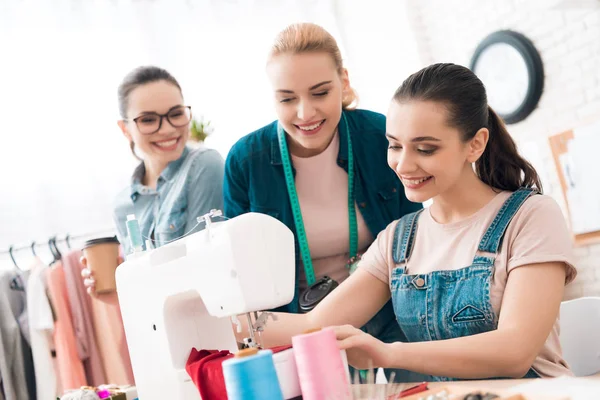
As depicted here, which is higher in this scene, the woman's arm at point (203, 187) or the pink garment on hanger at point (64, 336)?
the woman's arm at point (203, 187)

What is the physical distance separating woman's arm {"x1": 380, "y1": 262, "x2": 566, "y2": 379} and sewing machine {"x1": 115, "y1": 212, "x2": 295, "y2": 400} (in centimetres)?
30

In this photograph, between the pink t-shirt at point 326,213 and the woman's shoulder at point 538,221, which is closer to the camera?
the woman's shoulder at point 538,221

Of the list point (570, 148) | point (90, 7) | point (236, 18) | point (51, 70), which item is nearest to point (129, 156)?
point (51, 70)

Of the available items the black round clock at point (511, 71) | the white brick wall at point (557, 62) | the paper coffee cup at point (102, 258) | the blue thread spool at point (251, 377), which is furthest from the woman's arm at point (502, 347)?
the black round clock at point (511, 71)

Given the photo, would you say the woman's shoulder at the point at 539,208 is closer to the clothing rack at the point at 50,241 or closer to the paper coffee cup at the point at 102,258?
the paper coffee cup at the point at 102,258

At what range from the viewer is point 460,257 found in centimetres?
160

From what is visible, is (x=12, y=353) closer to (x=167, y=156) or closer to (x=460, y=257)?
(x=167, y=156)

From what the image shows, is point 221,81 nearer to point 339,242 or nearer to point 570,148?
point 570,148

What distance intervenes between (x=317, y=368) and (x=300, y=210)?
0.96m

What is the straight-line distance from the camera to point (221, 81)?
4215 mm

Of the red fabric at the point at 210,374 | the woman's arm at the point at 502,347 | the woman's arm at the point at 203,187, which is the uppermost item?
the woman's arm at the point at 203,187

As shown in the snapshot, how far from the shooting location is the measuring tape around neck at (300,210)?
77.9 inches

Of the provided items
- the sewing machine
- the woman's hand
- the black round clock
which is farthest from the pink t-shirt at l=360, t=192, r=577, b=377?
the black round clock

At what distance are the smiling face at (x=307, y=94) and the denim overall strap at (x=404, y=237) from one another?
33 cm
